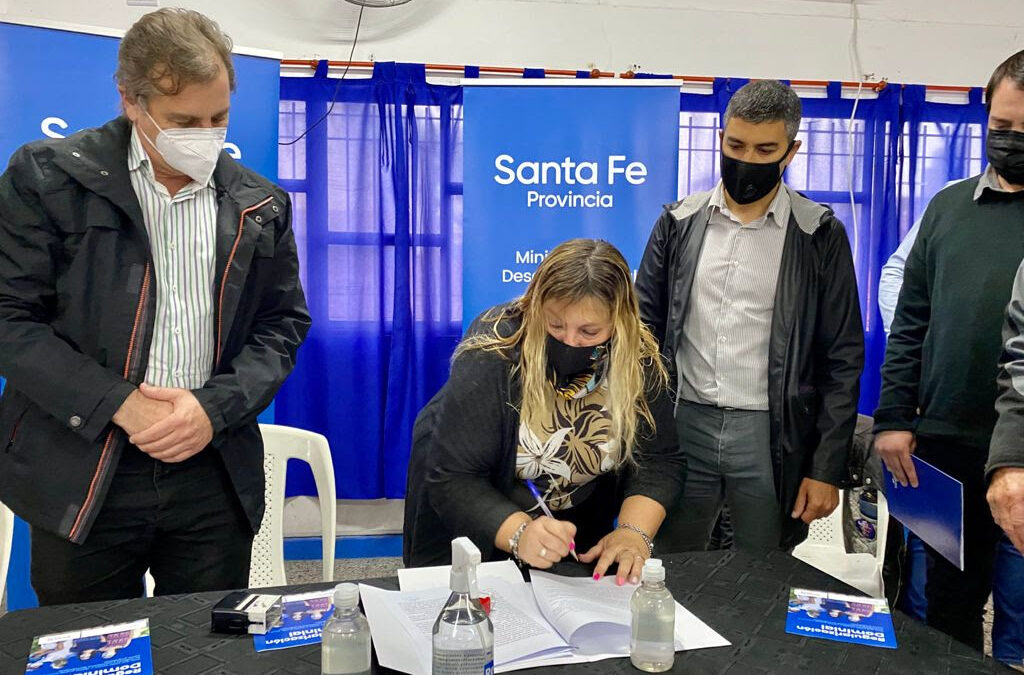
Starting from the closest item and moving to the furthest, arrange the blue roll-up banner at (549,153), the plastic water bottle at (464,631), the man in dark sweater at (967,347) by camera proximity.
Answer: the plastic water bottle at (464,631), the man in dark sweater at (967,347), the blue roll-up banner at (549,153)

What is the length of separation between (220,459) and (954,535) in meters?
1.39

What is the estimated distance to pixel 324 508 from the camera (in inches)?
90.0

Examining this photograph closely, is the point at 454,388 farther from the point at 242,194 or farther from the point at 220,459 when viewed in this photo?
the point at 242,194

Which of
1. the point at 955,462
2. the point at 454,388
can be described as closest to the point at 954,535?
the point at 955,462

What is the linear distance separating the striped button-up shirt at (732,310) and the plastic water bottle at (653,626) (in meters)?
0.93

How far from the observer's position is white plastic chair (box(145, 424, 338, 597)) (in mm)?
2209

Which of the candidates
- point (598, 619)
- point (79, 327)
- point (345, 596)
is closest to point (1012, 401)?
point (598, 619)

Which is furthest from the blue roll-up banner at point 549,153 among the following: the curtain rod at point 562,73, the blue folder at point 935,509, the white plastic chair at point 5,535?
the white plastic chair at point 5,535

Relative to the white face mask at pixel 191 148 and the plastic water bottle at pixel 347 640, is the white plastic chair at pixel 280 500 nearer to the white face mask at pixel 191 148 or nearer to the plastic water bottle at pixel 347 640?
the white face mask at pixel 191 148

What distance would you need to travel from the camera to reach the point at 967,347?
173 centimetres

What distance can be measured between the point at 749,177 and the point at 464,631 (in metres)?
1.39

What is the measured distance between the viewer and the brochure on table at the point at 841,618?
3.93 feet

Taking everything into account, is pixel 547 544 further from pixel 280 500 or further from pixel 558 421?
pixel 280 500

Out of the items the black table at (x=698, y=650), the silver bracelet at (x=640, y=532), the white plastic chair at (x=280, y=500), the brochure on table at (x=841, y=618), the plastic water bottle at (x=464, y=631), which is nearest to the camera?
the plastic water bottle at (x=464, y=631)
